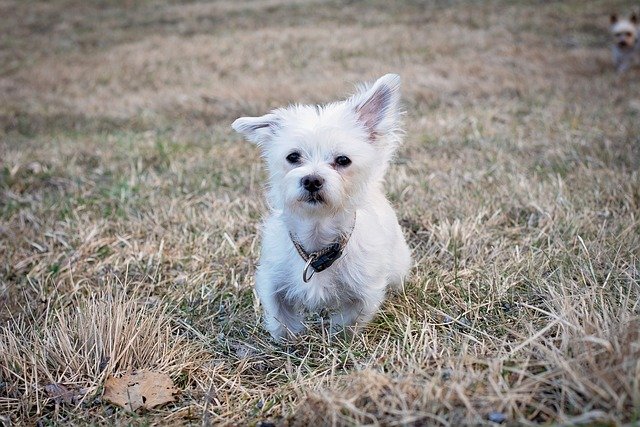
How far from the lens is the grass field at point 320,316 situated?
2252 millimetres

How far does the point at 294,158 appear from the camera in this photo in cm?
317

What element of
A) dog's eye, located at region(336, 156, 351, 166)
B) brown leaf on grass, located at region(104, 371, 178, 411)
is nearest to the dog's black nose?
dog's eye, located at region(336, 156, 351, 166)

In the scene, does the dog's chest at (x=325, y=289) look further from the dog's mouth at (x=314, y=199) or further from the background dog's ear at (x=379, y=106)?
the background dog's ear at (x=379, y=106)

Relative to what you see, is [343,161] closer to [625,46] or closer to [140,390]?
[140,390]

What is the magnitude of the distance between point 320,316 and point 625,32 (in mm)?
12213

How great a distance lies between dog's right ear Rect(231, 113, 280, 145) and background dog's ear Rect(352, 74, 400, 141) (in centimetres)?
49

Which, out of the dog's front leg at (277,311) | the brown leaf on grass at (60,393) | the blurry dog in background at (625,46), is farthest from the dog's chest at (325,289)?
the blurry dog in background at (625,46)

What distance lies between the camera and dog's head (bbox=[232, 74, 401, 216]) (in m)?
3.00

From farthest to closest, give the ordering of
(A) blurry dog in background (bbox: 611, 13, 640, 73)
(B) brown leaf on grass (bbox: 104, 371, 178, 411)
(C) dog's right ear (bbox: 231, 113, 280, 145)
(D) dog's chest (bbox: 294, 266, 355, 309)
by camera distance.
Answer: (A) blurry dog in background (bbox: 611, 13, 640, 73), (C) dog's right ear (bbox: 231, 113, 280, 145), (D) dog's chest (bbox: 294, 266, 355, 309), (B) brown leaf on grass (bbox: 104, 371, 178, 411)

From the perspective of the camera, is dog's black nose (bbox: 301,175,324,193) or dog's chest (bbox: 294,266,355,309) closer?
dog's black nose (bbox: 301,175,324,193)

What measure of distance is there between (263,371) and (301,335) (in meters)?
0.33

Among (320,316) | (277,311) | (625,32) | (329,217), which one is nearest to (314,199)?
(329,217)

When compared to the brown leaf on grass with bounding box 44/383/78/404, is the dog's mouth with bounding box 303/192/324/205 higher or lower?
higher

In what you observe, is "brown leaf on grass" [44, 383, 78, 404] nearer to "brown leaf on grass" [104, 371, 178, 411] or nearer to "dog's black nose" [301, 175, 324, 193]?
"brown leaf on grass" [104, 371, 178, 411]
